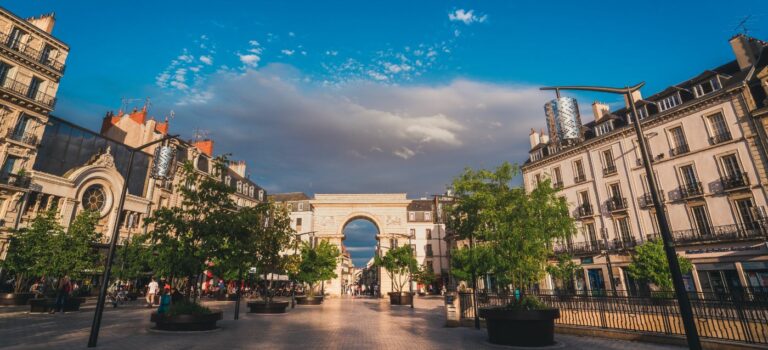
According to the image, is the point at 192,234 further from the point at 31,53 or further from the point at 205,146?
the point at 205,146

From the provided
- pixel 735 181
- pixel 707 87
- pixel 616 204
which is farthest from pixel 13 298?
pixel 707 87

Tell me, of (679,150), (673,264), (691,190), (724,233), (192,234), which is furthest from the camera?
(679,150)

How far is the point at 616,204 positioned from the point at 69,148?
162 feet

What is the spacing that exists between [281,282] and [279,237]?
1517 inches

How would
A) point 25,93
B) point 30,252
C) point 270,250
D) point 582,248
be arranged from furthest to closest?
point 582,248
point 25,93
point 270,250
point 30,252

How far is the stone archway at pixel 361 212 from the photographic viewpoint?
170 ft

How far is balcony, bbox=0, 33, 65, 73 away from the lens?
85.6ft

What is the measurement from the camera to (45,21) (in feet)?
97.5

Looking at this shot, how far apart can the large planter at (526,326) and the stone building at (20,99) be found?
1348 inches

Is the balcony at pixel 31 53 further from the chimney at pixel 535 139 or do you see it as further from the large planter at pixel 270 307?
the chimney at pixel 535 139

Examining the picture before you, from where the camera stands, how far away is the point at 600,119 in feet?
112

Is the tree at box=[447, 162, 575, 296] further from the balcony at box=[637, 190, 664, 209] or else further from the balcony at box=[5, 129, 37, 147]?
the balcony at box=[5, 129, 37, 147]

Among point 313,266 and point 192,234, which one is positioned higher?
point 192,234

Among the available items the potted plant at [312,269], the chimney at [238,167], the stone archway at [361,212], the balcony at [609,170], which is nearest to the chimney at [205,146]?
the chimney at [238,167]
